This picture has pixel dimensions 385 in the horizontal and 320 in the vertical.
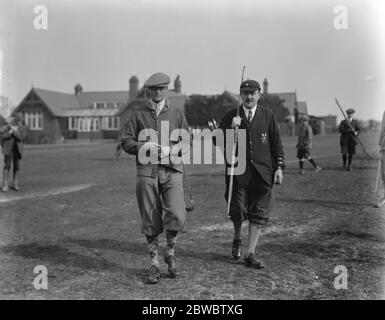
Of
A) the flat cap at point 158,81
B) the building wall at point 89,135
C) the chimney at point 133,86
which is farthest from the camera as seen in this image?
the building wall at point 89,135

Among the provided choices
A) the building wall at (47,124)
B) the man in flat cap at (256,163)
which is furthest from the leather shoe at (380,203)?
the building wall at (47,124)

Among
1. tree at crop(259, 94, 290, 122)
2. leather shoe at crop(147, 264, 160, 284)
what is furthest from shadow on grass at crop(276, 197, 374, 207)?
tree at crop(259, 94, 290, 122)

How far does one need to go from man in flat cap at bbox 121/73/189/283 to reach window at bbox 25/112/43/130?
58.6 meters

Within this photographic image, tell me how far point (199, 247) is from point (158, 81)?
8.36ft

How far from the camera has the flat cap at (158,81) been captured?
5.13 metres

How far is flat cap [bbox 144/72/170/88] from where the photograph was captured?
16.8ft

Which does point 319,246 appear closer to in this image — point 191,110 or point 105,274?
point 105,274

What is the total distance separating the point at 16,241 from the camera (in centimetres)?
710

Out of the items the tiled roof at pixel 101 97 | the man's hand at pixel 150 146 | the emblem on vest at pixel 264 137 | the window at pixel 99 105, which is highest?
the tiled roof at pixel 101 97

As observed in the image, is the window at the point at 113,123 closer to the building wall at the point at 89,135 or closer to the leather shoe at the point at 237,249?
the building wall at the point at 89,135

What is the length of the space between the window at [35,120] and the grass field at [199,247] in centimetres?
5139

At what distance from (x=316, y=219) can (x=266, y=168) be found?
2.95 metres

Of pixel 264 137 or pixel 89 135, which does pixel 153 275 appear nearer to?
pixel 264 137

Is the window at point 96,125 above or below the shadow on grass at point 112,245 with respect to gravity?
above
